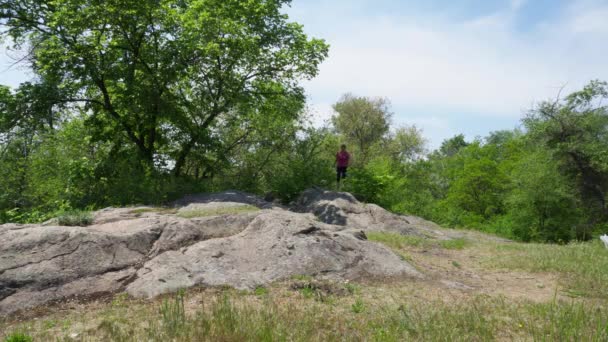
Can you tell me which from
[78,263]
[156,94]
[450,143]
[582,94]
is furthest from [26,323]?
[450,143]

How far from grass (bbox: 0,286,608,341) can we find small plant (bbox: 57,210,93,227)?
15.8 feet

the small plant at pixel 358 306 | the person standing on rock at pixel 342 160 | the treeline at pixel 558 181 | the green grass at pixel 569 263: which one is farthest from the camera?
the treeline at pixel 558 181

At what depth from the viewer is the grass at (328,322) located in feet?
16.6

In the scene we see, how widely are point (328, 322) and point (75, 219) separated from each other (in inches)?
324

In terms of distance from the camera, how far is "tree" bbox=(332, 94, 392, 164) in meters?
46.6

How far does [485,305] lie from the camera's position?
7.09 meters

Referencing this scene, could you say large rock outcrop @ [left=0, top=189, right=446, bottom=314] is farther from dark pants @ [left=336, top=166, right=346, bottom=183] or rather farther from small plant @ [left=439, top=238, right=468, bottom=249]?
dark pants @ [left=336, top=166, right=346, bottom=183]

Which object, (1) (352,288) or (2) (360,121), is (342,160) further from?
(2) (360,121)

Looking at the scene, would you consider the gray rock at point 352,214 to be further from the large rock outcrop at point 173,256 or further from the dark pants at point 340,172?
the large rock outcrop at point 173,256

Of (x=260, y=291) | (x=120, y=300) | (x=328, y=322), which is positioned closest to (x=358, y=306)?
(x=328, y=322)

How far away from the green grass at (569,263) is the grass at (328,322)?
2.66 meters

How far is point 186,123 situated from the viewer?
20.6 metres

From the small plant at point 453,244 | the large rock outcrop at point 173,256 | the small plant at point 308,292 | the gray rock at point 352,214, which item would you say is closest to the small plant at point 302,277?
the large rock outcrop at point 173,256

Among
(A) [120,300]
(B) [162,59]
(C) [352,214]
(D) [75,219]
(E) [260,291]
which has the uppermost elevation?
(B) [162,59]
